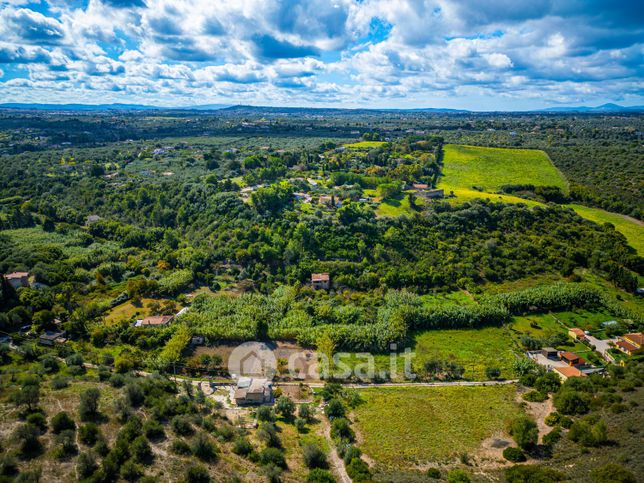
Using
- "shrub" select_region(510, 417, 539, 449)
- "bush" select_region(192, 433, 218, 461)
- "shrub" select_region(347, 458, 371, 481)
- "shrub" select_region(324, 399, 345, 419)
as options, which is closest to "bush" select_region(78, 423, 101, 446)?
"bush" select_region(192, 433, 218, 461)

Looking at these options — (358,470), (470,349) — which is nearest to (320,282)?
(470,349)

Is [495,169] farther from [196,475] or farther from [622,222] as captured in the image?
[196,475]

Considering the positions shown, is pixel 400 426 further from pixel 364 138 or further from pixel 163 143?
pixel 163 143

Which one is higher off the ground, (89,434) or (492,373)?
(89,434)

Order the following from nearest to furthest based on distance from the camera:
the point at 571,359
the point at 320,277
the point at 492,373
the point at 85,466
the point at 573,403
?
the point at 85,466, the point at 573,403, the point at 492,373, the point at 571,359, the point at 320,277

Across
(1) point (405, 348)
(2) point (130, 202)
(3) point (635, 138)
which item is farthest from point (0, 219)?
(3) point (635, 138)

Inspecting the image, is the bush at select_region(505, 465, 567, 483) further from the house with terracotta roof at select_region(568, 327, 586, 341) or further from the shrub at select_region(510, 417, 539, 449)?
the house with terracotta roof at select_region(568, 327, 586, 341)

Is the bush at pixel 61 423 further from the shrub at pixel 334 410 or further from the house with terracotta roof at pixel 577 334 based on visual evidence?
the house with terracotta roof at pixel 577 334
